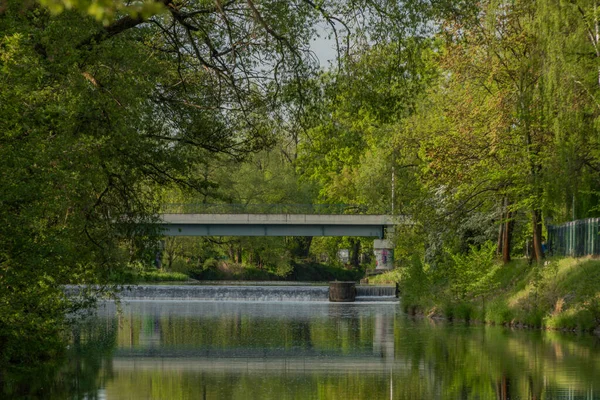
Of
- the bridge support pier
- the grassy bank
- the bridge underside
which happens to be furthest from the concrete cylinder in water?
the bridge support pier

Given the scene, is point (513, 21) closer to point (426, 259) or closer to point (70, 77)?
point (426, 259)

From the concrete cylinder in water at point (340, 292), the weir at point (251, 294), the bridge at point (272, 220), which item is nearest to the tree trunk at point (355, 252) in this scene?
the bridge at point (272, 220)

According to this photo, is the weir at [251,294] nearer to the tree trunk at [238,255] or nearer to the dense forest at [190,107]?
the dense forest at [190,107]

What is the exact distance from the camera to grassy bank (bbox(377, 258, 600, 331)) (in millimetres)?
28453

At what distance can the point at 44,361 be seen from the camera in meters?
20.5

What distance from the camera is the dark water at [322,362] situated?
16.2 metres

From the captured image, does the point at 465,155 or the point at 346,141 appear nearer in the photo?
the point at 346,141

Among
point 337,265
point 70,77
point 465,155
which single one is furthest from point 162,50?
point 337,265

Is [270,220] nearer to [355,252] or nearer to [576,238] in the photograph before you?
[355,252]

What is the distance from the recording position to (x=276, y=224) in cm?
6700

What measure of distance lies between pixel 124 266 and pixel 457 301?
19.8 m

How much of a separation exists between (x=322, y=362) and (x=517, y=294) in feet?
43.1

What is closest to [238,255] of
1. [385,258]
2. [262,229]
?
[385,258]

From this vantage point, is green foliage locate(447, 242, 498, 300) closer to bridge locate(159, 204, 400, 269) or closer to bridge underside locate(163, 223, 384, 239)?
bridge locate(159, 204, 400, 269)
